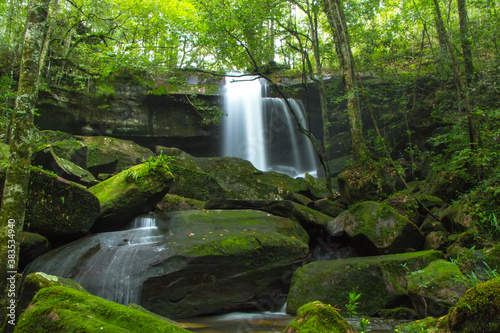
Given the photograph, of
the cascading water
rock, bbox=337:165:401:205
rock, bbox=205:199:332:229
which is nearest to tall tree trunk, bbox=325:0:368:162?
rock, bbox=337:165:401:205

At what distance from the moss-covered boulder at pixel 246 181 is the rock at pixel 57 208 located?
5.16 m

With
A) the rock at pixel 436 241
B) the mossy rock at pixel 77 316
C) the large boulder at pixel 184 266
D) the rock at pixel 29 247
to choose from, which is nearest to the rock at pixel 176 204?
the large boulder at pixel 184 266

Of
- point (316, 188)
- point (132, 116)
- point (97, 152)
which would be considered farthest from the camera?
point (132, 116)

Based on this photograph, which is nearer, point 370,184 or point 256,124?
point 370,184

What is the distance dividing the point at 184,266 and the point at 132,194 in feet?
8.31

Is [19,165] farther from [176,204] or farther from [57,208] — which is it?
[176,204]

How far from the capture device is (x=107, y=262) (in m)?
5.59

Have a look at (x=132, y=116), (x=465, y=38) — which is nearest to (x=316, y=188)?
(x=465, y=38)

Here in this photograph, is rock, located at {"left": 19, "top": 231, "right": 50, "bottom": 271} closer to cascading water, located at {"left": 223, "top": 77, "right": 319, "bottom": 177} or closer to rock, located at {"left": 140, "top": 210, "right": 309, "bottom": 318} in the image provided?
rock, located at {"left": 140, "top": 210, "right": 309, "bottom": 318}

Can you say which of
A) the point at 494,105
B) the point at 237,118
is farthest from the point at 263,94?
the point at 494,105

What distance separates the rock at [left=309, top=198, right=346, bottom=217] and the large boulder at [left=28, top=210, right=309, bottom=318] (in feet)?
11.5

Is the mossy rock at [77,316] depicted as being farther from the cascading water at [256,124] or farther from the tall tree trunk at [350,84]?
the cascading water at [256,124]

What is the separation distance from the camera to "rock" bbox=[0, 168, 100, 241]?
6.00 meters

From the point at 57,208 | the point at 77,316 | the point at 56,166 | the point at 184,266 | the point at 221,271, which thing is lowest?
the point at 221,271
